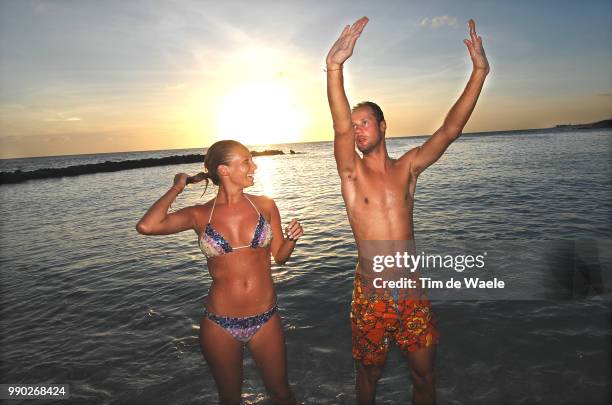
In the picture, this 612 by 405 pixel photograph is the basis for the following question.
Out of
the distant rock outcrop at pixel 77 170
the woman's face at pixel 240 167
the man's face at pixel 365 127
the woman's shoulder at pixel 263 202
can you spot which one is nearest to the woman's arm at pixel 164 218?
the woman's face at pixel 240 167

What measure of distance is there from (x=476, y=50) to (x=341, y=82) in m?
1.46

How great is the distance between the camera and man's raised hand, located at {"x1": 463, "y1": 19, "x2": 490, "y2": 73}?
3191mm

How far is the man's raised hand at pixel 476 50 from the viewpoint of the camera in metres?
3.19

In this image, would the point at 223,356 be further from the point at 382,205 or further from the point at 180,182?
the point at 382,205

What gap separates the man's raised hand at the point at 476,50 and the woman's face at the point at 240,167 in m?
2.31

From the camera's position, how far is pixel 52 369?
208 inches

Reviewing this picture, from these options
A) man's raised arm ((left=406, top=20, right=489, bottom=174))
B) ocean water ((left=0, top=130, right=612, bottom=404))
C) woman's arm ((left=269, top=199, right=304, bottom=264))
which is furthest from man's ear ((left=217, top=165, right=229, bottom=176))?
ocean water ((left=0, top=130, right=612, bottom=404))

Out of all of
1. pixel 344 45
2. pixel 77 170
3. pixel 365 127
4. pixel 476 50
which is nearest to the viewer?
pixel 344 45

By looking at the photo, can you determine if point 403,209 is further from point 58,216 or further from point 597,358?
point 58,216

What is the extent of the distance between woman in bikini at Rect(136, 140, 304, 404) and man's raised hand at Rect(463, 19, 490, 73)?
2273 millimetres

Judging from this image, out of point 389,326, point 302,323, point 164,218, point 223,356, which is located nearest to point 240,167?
point 164,218

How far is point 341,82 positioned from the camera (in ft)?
9.32

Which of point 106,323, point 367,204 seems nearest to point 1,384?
point 106,323

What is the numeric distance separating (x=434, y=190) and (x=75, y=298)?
17441 mm
